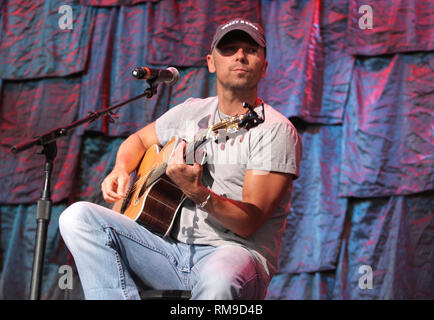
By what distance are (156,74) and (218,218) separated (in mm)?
689

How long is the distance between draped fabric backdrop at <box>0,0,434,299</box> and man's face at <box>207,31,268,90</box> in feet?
3.01

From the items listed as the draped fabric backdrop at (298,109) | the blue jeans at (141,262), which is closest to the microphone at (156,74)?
the blue jeans at (141,262)

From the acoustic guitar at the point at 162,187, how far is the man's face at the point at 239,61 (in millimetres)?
350

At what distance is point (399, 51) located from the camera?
3113mm

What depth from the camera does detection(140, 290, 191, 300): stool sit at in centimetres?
191

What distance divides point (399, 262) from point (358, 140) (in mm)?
731

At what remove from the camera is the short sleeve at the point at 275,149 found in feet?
6.79

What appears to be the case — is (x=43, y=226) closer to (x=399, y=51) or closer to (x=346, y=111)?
(x=346, y=111)

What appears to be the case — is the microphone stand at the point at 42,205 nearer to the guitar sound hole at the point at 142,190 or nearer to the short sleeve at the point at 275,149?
the guitar sound hole at the point at 142,190

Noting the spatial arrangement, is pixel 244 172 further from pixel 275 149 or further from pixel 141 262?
pixel 141 262

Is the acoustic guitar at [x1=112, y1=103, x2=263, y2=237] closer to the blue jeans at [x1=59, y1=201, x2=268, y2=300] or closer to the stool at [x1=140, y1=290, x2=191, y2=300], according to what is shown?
the blue jeans at [x1=59, y1=201, x2=268, y2=300]

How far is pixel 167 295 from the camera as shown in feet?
6.28
